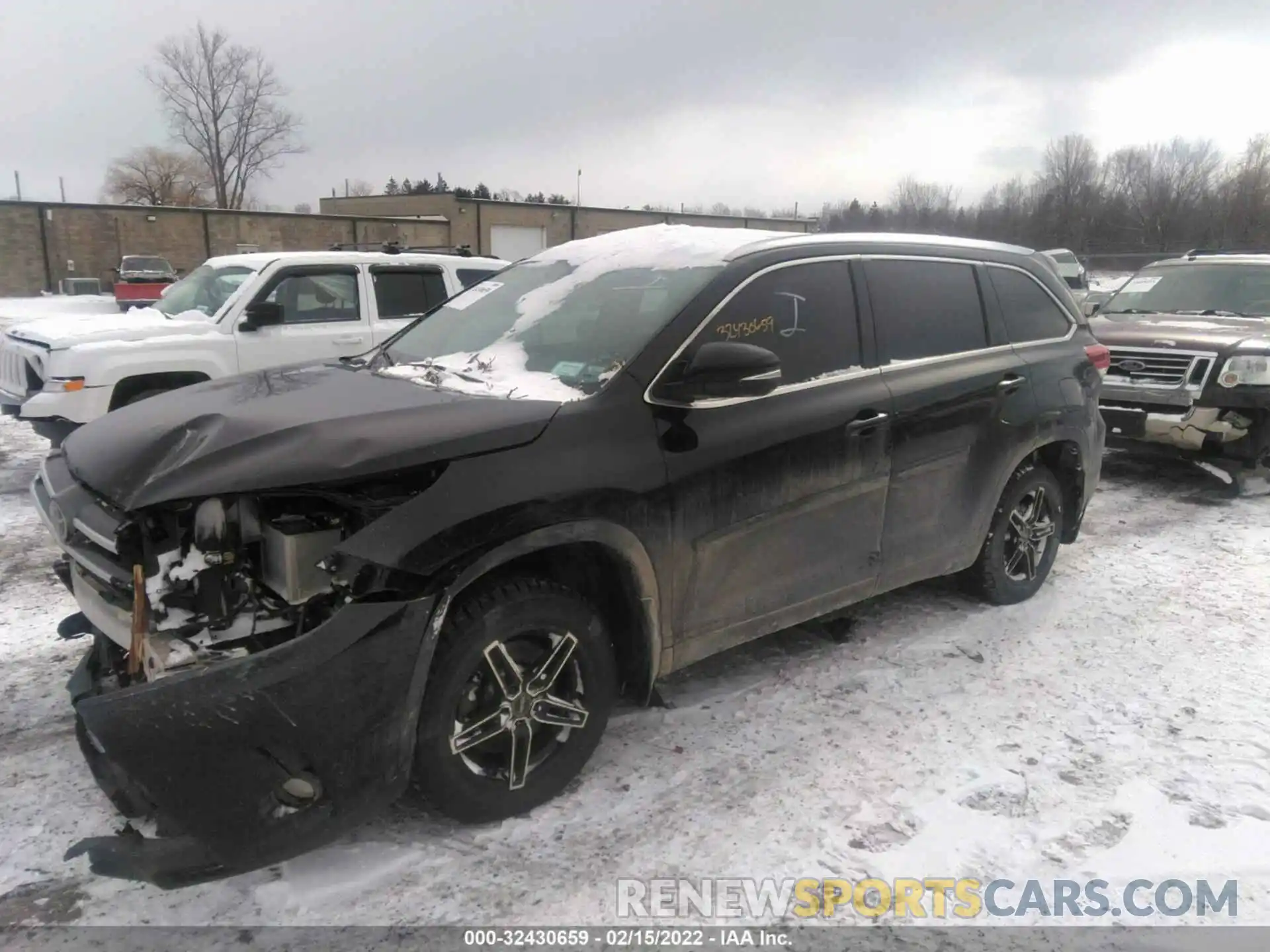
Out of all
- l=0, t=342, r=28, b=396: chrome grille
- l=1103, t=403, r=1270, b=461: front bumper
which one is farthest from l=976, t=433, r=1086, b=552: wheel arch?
l=0, t=342, r=28, b=396: chrome grille

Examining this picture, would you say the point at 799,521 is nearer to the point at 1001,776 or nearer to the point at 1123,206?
the point at 1001,776

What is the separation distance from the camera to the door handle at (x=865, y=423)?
3615 mm

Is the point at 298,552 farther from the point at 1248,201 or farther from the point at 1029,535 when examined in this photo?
the point at 1248,201

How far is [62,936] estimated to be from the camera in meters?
2.38

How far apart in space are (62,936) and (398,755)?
1013 mm

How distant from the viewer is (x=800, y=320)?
3.62m

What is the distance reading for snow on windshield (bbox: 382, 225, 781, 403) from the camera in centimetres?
322

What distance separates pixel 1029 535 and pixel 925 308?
5.02 feet

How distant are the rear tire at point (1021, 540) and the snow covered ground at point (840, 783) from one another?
0.47 feet

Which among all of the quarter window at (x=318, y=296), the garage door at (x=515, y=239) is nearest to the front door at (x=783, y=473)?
the quarter window at (x=318, y=296)

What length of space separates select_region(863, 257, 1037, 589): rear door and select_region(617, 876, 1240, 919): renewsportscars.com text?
5.01ft

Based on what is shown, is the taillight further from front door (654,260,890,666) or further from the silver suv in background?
the silver suv in background

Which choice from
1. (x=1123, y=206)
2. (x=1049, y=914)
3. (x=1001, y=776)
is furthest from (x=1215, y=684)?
(x=1123, y=206)

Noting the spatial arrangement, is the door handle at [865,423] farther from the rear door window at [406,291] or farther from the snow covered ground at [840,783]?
the rear door window at [406,291]
